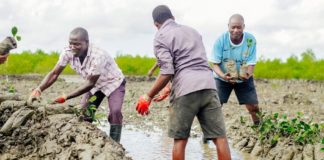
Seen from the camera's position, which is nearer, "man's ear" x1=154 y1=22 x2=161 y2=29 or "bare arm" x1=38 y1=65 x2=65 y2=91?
"man's ear" x1=154 y1=22 x2=161 y2=29

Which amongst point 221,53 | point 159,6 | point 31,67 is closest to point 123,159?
point 159,6

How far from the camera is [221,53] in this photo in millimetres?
8414

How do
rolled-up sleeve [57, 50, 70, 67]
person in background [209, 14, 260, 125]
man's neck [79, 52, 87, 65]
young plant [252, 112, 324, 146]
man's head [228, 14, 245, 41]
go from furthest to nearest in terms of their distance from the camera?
1. person in background [209, 14, 260, 125]
2. man's head [228, 14, 245, 41]
3. young plant [252, 112, 324, 146]
4. rolled-up sleeve [57, 50, 70, 67]
5. man's neck [79, 52, 87, 65]

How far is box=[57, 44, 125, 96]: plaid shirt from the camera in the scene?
703 centimetres

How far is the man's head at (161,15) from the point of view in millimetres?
6324

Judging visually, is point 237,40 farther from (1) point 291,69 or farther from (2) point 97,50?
(1) point 291,69

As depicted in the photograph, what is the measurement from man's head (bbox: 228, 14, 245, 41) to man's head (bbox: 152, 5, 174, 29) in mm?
2084

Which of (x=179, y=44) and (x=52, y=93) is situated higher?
(x=179, y=44)

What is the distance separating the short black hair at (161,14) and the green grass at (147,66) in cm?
2338

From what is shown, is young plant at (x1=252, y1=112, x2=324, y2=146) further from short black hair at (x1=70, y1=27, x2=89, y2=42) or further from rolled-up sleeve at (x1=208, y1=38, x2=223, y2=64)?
short black hair at (x1=70, y1=27, x2=89, y2=42)

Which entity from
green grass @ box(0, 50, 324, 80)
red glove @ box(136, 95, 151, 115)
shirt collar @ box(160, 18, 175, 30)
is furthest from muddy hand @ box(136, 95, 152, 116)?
green grass @ box(0, 50, 324, 80)

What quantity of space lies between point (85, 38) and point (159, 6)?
1.08m

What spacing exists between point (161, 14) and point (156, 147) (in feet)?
11.1

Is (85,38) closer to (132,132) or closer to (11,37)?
(11,37)
